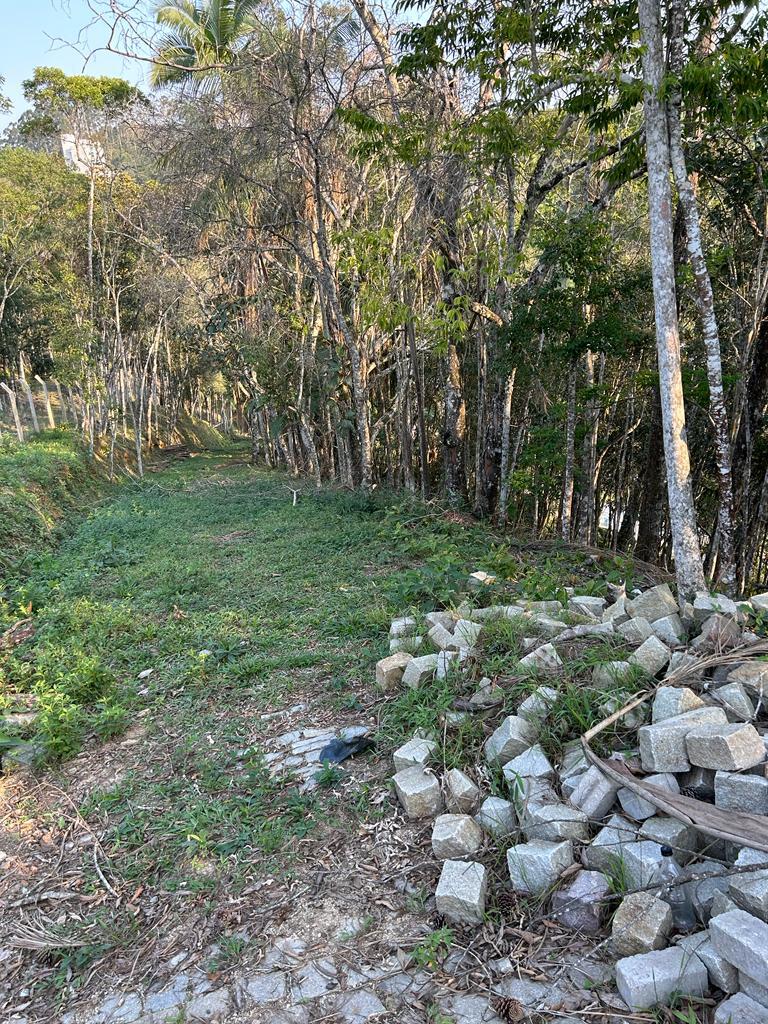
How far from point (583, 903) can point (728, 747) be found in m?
0.74

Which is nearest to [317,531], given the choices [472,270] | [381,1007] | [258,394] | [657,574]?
[472,270]

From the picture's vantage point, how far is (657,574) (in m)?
5.32

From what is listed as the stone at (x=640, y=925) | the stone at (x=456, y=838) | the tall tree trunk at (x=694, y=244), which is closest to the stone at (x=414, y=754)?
the stone at (x=456, y=838)

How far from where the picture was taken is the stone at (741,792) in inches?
85.0

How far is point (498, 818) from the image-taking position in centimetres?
258

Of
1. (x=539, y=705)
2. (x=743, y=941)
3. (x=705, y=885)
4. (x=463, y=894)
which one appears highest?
(x=539, y=705)

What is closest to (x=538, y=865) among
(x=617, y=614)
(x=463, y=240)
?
(x=617, y=614)

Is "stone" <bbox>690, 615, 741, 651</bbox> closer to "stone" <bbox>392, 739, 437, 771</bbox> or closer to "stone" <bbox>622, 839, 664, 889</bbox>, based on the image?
"stone" <bbox>622, 839, 664, 889</bbox>

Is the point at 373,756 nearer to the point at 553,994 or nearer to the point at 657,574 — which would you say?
the point at 553,994

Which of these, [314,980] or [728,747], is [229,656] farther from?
[728,747]

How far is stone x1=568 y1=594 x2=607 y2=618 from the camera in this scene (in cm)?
389

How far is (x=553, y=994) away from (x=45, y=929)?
2.01m

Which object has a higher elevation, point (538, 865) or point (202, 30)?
point (202, 30)

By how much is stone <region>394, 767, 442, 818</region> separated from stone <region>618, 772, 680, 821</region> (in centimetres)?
79
